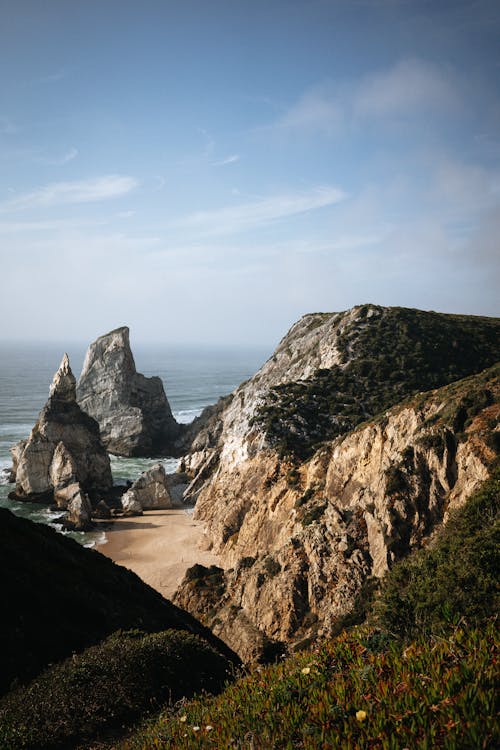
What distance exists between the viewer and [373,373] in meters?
47.0

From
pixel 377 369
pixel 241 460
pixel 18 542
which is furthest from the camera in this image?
pixel 377 369

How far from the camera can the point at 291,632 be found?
22125 mm

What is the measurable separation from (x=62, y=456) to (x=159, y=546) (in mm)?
18850

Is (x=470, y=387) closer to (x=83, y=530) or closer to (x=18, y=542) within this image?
(x=18, y=542)

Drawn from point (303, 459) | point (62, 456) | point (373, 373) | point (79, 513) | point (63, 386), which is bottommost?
point (79, 513)

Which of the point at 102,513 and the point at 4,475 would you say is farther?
the point at 4,475

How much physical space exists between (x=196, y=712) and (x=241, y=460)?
35002 mm

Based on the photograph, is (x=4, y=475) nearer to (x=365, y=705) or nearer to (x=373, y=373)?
(x=373, y=373)

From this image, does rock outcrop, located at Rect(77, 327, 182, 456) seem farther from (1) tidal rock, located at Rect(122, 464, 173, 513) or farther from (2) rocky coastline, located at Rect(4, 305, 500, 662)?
(1) tidal rock, located at Rect(122, 464, 173, 513)

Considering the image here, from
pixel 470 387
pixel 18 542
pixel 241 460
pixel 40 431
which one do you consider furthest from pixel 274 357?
pixel 18 542

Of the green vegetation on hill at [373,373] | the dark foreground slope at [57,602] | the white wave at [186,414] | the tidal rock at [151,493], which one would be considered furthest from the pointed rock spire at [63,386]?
the white wave at [186,414]

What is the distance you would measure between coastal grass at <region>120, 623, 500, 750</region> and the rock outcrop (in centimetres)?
6754

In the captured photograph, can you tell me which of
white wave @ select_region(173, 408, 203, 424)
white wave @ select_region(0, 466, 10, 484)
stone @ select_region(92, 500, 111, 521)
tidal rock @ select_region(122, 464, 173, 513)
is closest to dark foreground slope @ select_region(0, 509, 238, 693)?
stone @ select_region(92, 500, 111, 521)

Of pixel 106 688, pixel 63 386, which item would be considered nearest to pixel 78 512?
pixel 63 386
